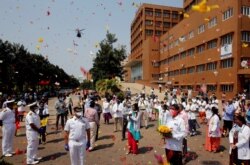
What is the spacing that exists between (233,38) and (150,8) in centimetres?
5353

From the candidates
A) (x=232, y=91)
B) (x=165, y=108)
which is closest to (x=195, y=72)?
(x=232, y=91)

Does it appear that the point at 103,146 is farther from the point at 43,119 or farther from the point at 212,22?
the point at 212,22

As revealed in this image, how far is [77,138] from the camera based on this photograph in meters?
7.50

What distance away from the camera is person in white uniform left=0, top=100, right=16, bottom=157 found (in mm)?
10891

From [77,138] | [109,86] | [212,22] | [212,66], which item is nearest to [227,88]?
[212,66]

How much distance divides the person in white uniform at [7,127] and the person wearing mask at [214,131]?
722 cm

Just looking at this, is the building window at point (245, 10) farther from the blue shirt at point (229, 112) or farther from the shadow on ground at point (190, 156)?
the shadow on ground at point (190, 156)

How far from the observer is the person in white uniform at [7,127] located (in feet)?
35.7

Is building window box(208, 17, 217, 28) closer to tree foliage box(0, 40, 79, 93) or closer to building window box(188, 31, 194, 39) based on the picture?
building window box(188, 31, 194, 39)

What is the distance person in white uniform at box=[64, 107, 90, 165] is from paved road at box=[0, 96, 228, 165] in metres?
2.49

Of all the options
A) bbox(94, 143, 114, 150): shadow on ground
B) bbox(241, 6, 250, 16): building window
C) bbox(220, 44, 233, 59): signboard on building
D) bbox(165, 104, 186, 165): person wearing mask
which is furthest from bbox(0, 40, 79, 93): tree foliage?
bbox(165, 104, 186, 165): person wearing mask

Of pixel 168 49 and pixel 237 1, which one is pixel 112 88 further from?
pixel 168 49

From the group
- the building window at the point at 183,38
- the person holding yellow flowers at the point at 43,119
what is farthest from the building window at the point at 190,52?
the person holding yellow flowers at the point at 43,119

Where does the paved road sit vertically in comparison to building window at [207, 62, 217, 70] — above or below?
below
